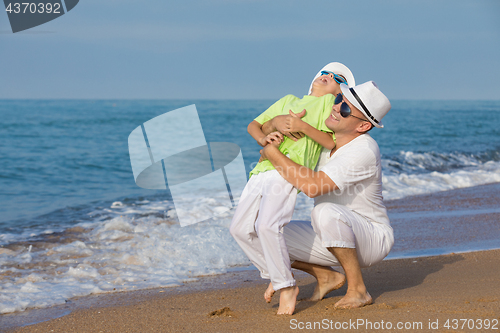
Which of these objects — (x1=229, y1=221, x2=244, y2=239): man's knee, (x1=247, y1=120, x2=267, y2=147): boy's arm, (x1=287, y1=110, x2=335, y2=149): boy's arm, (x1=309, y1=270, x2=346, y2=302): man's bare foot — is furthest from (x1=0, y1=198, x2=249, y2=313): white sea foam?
(x1=287, y1=110, x2=335, y2=149): boy's arm

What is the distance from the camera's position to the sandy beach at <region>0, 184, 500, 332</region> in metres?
2.42

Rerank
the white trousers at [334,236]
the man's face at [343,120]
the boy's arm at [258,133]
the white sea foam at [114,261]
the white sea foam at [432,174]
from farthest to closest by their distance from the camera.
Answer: the white sea foam at [432,174]
the white sea foam at [114,261]
the boy's arm at [258,133]
the man's face at [343,120]
the white trousers at [334,236]

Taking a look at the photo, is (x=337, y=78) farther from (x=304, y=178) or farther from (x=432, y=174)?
(x=432, y=174)

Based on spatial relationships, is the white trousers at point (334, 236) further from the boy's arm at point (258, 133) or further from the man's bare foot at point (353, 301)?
the boy's arm at point (258, 133)

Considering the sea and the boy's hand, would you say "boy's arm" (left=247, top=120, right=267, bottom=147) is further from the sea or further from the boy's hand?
the sea

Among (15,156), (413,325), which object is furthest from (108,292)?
(15,156)

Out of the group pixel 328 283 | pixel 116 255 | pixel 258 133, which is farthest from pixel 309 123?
pixel 116 255

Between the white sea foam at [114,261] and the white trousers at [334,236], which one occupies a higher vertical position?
the white trousers at [334,236]

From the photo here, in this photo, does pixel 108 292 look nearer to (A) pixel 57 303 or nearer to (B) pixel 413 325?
(A) pixel 57 303

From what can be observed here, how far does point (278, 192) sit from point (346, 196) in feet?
1.50

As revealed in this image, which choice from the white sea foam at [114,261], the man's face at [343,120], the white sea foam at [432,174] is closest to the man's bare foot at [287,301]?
the man's face at [343,120]

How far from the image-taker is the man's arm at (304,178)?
2.59 m

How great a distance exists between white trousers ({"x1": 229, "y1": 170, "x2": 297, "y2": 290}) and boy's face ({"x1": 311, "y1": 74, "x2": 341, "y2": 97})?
72 centimetres

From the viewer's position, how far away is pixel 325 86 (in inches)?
120
